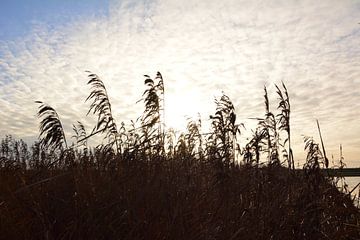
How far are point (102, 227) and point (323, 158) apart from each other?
3530 millimetres

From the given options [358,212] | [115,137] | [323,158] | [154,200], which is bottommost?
[358,212]

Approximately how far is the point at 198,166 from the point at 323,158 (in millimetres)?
2274

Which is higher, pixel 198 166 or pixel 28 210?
pixel 198 166

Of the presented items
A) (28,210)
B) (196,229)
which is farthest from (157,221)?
(28,210)

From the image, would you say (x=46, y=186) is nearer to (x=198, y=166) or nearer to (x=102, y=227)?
(x=102, y=227)

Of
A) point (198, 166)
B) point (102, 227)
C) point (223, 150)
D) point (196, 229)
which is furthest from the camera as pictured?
point (223, 150)

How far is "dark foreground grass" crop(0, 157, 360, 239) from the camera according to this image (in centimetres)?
353

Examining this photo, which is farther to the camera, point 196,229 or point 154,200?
point 154,200

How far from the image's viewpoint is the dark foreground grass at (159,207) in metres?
3.53

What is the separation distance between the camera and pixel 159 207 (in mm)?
4074

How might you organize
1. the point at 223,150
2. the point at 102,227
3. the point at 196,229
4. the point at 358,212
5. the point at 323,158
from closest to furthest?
the point at 102,227 < the point at 196,229 < the point at 358,212 < the point at 323,158 < the point at 223,150

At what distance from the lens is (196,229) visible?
3877 millimetres

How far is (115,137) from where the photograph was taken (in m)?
7.29

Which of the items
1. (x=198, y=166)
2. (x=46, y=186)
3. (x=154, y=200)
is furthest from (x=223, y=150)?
(x=46, y=186)
